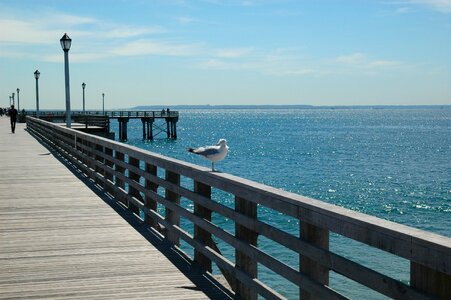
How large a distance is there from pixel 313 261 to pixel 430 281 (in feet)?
3.86

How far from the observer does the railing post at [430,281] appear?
296cm

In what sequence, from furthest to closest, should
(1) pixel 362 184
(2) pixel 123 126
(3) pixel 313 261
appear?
(2) pixel 123 126 → (1) pixel 362 184 → (3) pixel 313 261

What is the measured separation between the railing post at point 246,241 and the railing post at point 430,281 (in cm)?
214

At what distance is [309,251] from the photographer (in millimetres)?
4121

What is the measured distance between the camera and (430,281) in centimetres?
305

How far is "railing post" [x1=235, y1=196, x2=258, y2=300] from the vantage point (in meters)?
5.23

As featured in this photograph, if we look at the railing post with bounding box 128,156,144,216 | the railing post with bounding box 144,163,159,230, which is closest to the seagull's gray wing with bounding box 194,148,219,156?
the railing post with bounding box 144,163,159,230

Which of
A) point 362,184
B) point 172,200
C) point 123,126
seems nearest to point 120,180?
point 172,200

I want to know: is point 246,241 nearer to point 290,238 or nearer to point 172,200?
point 290,238

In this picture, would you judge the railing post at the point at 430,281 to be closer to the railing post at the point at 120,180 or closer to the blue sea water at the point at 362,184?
the railing post at the point at 120,180

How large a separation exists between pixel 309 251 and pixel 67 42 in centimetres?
1902

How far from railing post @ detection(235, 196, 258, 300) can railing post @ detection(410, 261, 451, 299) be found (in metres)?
2.14

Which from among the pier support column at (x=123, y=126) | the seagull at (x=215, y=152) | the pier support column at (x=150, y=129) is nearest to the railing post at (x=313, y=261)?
the seagull at (x=215, y=152)

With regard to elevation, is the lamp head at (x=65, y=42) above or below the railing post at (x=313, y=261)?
above
